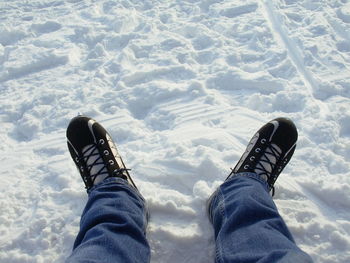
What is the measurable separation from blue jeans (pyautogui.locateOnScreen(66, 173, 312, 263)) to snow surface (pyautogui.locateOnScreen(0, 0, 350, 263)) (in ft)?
0.63

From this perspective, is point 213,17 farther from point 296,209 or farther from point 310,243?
point 310,243

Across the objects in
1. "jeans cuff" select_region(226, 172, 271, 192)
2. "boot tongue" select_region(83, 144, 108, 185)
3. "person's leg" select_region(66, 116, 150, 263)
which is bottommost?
"boot tongue" select_region(83, 144, 108, 185)

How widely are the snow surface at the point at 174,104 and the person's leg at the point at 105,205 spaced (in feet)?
0.42

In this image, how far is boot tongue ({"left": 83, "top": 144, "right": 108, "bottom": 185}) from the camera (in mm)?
1544

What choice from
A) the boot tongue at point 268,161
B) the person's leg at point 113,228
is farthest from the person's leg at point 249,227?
the person's leg at point 113,228

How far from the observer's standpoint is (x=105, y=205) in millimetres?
1259

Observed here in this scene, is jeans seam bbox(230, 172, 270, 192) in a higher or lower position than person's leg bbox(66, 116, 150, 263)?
higher

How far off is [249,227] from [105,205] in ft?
1.78

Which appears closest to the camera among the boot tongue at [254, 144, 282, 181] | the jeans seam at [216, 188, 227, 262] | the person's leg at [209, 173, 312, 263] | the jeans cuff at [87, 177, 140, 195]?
the person's leg at [209, 173, 312, 263]

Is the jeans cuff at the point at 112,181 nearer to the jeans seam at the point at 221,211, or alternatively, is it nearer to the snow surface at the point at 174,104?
the snow surface at the point at 174,104

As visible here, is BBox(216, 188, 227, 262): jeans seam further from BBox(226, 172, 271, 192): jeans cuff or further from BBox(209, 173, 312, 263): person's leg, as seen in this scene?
BBox(226, 172, 271, 192): jeans cuff

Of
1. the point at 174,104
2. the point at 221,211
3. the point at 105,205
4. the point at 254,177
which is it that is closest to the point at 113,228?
the point at 105,205

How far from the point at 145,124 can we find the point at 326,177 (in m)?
1.01

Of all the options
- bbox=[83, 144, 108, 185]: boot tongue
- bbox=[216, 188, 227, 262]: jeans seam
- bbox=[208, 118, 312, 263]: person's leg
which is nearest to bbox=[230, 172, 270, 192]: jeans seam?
bbox=[208, 118, 312, 263]: person's leg
